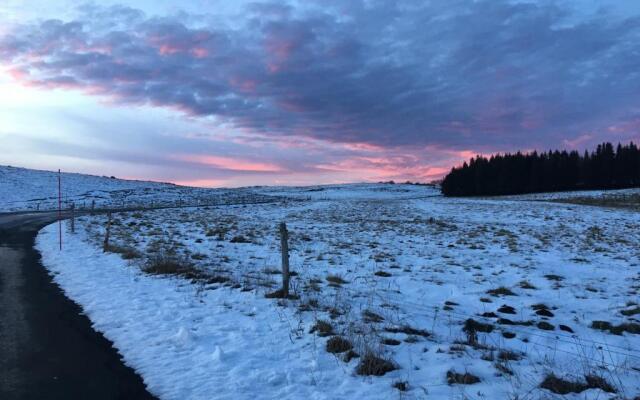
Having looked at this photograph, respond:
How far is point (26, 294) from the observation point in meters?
10.0

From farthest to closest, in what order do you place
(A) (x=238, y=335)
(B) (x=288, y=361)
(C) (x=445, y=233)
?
(C) (x=445, y=233), (A) (x=238, y=335), (B) (x=288, y=361)

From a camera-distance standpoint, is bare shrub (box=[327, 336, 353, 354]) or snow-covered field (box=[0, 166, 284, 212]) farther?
snow-covered field (box=[0, 166, 284, 212])

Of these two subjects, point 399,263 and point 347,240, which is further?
point 347,240

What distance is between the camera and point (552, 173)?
360ft

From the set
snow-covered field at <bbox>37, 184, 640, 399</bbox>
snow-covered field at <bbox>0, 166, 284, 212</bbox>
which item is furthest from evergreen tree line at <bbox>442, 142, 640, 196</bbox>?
snow-covered field at <bbox>37, 184, 640, 399</bbox>

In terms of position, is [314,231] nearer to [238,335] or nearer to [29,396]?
[238,335]

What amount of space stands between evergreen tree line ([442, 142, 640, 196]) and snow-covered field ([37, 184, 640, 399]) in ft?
333

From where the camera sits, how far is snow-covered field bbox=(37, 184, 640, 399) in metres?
5.45

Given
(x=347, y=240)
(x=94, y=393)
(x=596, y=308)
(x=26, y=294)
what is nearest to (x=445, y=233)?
(x=347, y=240)

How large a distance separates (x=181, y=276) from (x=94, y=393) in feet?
21.9

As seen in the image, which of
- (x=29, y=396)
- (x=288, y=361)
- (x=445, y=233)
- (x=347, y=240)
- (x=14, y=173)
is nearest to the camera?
(x=29, y=396)

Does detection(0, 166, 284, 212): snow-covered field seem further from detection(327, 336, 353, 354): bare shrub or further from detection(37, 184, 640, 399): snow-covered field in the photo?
detection(327, 336, 353, 354): bare shrub

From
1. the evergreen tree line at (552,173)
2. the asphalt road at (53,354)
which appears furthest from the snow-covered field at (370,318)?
the evergreen tree line at (552,173)

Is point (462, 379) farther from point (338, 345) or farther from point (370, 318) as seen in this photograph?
point (370, 318)
